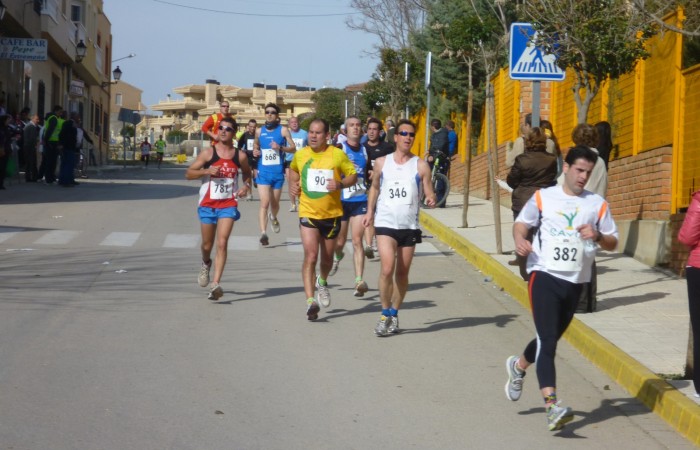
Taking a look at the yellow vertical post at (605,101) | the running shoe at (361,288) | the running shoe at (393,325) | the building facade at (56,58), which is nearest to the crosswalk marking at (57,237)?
the running shoe at (361,288)

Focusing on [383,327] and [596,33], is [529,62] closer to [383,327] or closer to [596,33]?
[596,33]

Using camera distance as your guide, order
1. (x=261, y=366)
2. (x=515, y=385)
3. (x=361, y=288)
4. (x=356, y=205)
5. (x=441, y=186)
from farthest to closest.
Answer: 1. (x=441, y=186)
2. (x=356, y=205)
3. (x=361, y=288)
4. (x=261, y=366)
5. (x=515, y=385)

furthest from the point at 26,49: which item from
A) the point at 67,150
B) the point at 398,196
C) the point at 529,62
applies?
the point at 398,196

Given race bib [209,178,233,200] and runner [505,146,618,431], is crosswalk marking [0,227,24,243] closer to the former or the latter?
race bib [209,178,233,200]

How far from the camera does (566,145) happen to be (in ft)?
68.0

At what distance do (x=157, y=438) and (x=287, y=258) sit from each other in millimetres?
9530

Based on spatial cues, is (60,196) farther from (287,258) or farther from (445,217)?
(287,258)

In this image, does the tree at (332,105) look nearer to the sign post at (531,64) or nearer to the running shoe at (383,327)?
the sign post at (531,64)

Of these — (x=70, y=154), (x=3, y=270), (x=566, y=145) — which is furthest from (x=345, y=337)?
(x=70, y=154)

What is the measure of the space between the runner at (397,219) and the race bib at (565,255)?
3104mm

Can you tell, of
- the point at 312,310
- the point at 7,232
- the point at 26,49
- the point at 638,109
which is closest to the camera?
the point at 312,310

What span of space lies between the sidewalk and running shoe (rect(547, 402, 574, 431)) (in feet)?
2.48

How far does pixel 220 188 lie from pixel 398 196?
7.57 ft

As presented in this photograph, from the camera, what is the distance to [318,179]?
36.2 feet
